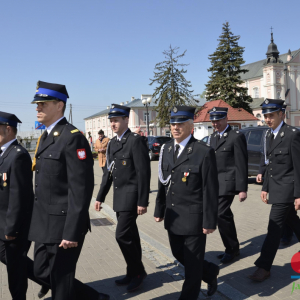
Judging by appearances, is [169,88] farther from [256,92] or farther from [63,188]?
[256,92]

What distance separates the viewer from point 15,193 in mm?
3531

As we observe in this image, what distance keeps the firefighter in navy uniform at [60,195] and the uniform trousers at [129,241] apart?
4.01 ft

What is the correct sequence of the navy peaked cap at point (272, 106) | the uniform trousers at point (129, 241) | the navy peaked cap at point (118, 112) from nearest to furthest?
the uniform trousers at point (129, 241), the navy peaked cap at point (118, 112), the navy peaked cap at point (272, 106)

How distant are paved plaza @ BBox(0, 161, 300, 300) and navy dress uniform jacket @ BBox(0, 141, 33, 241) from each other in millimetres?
1158

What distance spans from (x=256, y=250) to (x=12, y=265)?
3575mm

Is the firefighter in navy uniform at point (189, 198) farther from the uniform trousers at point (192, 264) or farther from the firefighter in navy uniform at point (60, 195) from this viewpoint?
the firefighter in navy uniform at point (60, 195)

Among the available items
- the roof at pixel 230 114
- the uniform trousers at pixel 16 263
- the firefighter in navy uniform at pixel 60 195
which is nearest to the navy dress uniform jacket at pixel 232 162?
the firefighter in navy uniform at pixel 60 195

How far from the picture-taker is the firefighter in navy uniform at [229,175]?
527 cm

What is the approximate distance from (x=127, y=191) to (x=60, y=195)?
1491 mm

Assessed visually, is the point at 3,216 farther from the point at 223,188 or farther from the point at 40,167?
the point at 223,188

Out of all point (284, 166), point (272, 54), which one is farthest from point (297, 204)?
point (272, 54)

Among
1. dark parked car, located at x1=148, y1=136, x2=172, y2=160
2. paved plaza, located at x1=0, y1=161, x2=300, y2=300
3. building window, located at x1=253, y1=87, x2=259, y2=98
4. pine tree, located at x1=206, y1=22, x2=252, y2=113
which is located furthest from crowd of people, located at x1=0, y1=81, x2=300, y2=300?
building window, located at x1=253, y1=87, x2=259, y2=98

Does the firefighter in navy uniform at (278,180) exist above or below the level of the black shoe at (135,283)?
above

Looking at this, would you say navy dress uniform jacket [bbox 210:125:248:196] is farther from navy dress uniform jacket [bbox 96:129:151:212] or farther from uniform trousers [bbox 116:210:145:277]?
uniform trousers [bbox 116:210:145:277]
